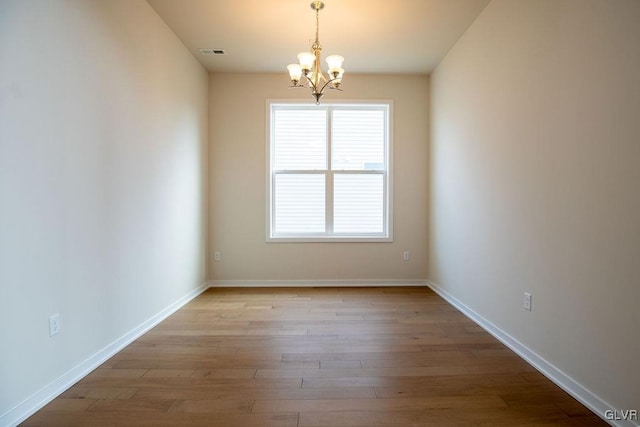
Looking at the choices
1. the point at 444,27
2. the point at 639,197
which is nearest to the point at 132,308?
the point at 639,197

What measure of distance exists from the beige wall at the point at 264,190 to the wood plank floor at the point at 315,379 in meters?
1.31

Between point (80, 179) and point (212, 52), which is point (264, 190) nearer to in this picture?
point (212, 52)

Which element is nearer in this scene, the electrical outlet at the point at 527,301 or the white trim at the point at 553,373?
the white trim at the point at 553,373

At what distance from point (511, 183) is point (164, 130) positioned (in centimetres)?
311

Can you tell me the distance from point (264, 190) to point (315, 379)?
2.88 meters

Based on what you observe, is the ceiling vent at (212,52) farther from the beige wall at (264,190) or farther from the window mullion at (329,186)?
the window mullion at (329,186)

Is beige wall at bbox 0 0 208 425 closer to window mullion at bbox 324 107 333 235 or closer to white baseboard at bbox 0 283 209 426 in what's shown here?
white baseboard at bbox 0 283 209 426

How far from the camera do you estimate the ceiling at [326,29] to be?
296 centimetres

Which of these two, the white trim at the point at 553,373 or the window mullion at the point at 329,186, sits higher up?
the window mullion at the point at 329,186

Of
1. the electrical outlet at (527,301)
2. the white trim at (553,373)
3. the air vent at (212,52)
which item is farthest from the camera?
the air vent at (212,52)

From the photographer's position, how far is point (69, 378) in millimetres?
2000

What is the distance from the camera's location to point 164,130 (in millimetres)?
3225

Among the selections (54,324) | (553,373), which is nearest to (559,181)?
(553,373)

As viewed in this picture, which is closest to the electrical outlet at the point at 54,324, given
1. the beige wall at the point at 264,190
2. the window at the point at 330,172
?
the beige wall at the point at 264,190
